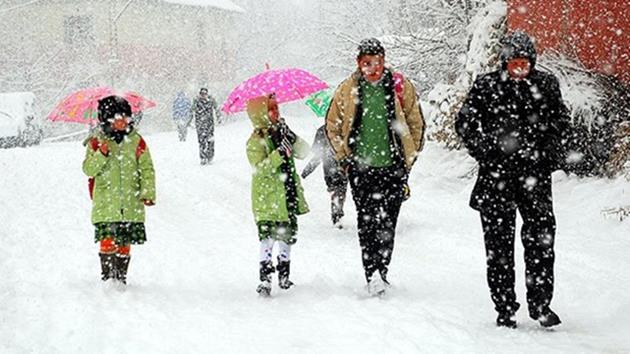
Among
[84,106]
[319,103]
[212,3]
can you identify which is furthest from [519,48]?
[212,3]

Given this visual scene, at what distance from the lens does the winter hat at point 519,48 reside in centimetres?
499

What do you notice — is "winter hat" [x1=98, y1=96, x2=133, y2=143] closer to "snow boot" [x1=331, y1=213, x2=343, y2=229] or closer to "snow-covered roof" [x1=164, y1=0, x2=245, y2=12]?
"snow boot" [x1=331, y1=213, x2=343, y2=229]

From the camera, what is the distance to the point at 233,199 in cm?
1341

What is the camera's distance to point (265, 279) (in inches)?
259

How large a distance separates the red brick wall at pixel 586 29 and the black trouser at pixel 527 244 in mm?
6102

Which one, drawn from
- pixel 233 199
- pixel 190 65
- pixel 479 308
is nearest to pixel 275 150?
pixel 479 308

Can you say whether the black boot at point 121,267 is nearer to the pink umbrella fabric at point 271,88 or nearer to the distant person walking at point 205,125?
the pink umbrella fabric at point 271,88

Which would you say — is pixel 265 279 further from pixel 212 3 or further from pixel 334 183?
pixel 212 3

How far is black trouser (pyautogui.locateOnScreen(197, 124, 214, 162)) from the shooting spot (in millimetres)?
18500

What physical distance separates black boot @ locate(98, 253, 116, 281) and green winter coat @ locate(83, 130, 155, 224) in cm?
32

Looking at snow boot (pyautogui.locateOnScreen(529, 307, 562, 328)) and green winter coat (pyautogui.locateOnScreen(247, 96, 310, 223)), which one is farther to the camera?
green winter coat (pyautogui.locateOnScreen(247, 96, 310, 223))

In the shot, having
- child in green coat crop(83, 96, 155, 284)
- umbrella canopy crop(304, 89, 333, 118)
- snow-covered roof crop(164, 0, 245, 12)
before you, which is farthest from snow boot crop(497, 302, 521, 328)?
snow-covered roof crop(164, 0, 245, 12)

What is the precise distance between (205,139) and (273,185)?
39.8ft

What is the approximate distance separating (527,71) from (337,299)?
2.40 m
